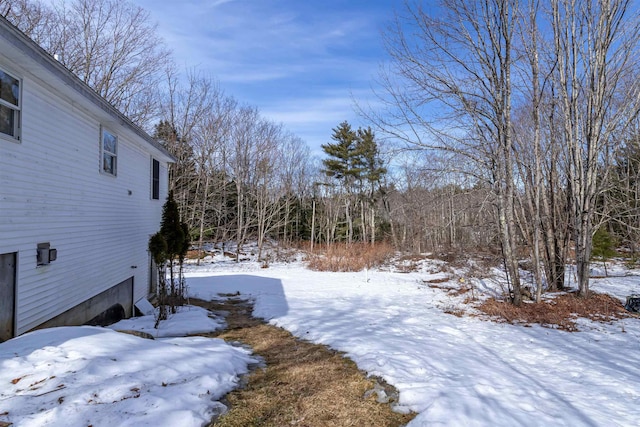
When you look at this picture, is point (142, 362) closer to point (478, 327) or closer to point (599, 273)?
point (478, 327)

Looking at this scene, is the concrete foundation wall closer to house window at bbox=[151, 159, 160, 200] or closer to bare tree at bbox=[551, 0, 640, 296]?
house window at bbox=[151, 159, 160, 200]

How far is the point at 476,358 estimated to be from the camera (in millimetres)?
4824

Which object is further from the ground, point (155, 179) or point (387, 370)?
point (155, 179)

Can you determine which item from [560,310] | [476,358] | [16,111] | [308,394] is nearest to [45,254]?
[16,111]

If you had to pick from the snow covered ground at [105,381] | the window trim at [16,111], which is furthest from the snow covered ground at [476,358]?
the window trim at [16,111]

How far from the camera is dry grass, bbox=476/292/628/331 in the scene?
6641mm

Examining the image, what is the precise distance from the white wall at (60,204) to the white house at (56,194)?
0.05 feet

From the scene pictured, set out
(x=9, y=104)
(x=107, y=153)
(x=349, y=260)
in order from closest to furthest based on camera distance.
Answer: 1. (x=9, y=104)
2. (x=107, y=153)
3. (x=349, y=260)

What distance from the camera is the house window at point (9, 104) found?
3946mm

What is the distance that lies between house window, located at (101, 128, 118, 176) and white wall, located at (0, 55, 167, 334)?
0.16m

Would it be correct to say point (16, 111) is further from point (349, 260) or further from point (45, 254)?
point (349, 260)

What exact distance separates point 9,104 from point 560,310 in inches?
370

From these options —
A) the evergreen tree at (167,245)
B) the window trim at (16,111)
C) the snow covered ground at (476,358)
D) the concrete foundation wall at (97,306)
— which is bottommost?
the snow covered ground at (476,358)

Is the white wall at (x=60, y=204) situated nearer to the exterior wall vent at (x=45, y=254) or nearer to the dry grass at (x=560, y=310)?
the exterior wall vent at (x=45, y=254)
